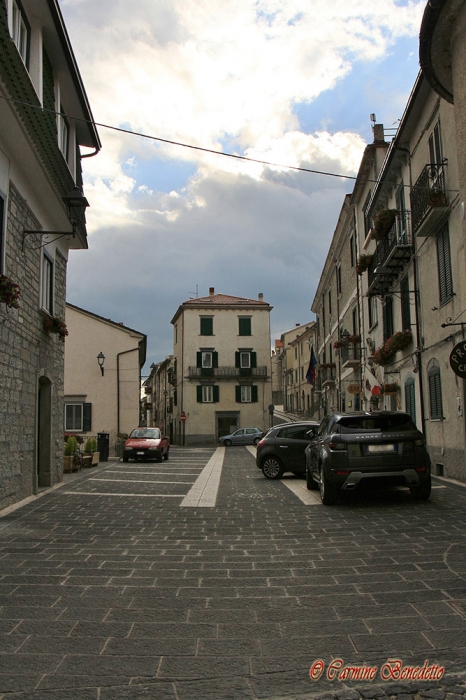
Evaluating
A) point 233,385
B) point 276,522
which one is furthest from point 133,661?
point 233,385

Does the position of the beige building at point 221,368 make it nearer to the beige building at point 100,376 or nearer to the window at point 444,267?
the beige building at point 100,376

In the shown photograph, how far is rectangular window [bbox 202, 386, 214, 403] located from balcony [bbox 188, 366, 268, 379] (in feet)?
3.46

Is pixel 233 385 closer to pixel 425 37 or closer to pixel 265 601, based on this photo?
pixel 425 37

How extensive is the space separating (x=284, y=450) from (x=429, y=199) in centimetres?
673

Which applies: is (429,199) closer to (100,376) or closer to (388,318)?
(388,318)

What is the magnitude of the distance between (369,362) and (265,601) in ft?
64.1

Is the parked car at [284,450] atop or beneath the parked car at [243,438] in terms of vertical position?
atop

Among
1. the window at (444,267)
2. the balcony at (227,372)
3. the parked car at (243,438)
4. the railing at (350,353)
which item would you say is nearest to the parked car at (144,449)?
the railing at (350,353)

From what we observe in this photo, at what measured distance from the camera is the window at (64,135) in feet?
44.8

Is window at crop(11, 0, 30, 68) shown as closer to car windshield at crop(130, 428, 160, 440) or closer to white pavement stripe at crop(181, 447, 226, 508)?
white pavement stripe at crop(181, 447, 226, 508)

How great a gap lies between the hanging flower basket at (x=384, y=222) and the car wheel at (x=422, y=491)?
31.1ft

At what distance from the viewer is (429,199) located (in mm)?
13273

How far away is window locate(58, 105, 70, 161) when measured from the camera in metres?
13.7

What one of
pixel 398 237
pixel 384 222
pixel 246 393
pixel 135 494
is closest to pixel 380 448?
pixel 135 494
